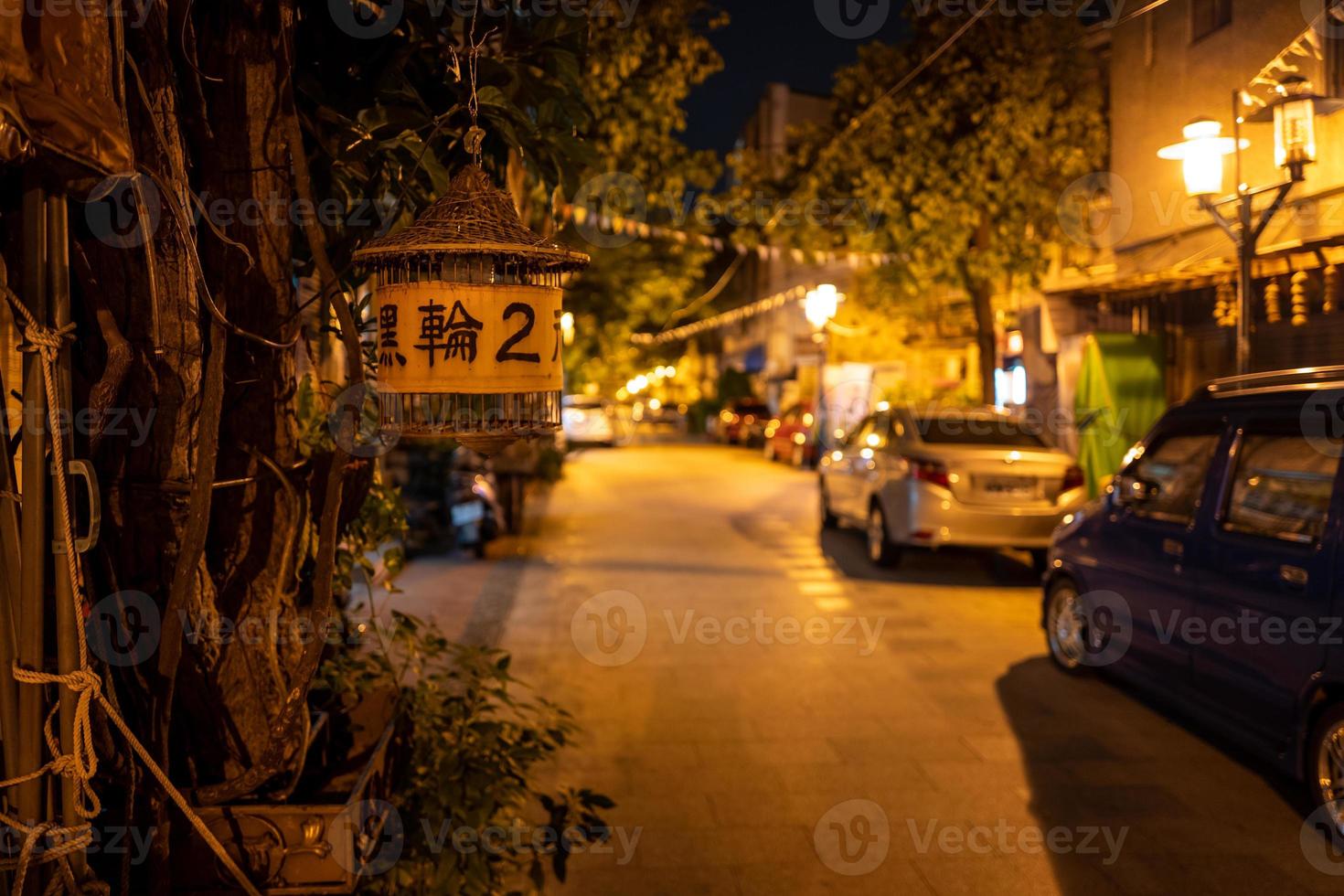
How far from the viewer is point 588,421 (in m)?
33.5

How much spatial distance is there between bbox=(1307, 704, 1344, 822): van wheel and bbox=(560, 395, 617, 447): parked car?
26281 mm

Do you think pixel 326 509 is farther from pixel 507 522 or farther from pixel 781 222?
pixel 781 222

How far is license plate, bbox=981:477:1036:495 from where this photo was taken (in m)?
10.8

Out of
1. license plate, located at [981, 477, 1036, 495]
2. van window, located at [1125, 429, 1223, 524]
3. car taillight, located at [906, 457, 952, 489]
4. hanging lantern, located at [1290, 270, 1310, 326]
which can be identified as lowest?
license plate, located at [981, 477, 1036, 495]

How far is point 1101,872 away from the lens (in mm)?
4477

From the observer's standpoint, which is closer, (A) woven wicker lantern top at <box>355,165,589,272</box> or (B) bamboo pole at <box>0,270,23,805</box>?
(B) bamboo pole at <box>0,270,23,805</box>

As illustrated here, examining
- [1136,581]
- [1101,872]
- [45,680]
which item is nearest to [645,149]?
[1136,581]

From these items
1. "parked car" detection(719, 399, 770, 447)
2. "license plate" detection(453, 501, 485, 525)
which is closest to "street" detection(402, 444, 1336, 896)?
"license plate" detection(453, 501, 485, 525)

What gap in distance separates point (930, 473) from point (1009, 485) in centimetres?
79

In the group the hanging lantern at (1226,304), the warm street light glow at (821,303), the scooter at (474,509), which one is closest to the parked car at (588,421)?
the warm street light glow at (821,303)

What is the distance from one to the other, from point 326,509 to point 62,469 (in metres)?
0.68

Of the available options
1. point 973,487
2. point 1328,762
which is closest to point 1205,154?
point 973,487

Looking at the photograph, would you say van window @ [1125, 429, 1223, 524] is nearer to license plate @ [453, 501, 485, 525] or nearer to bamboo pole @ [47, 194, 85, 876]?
bamboo pole @ [47, 194, 85, 876]

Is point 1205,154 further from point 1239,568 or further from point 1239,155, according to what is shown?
point 1239,568
